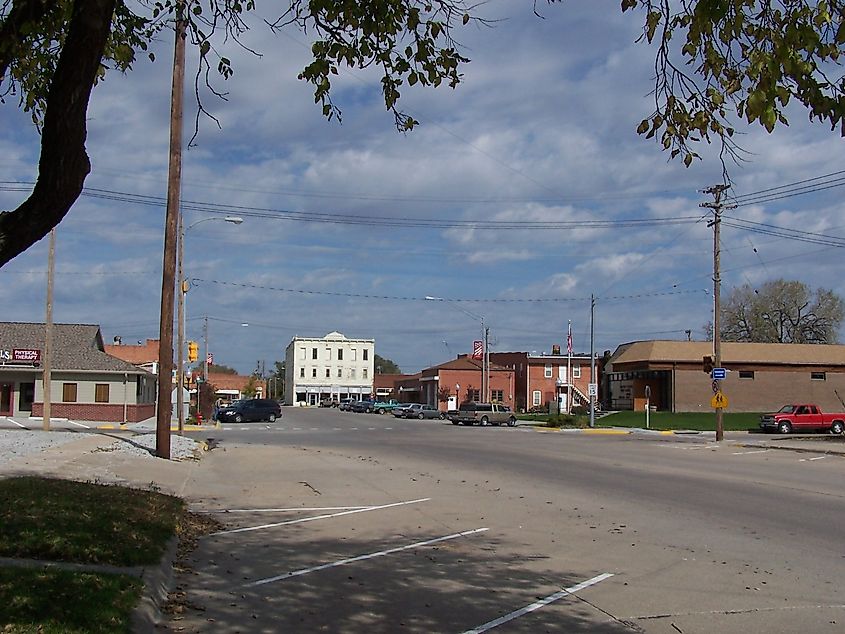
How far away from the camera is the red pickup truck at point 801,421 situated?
48.8 m

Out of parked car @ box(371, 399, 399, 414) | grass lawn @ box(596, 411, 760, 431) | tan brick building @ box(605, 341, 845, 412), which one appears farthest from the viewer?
parked car @ box(371, 399, 399, 414)

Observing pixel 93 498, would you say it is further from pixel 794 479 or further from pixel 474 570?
pixel 794 479

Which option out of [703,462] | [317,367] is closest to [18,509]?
[703,462]

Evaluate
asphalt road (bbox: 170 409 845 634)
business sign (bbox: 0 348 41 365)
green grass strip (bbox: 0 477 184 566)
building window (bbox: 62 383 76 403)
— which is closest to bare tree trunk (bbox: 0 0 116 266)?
asphalt road (bbox: 170 409 845 634)

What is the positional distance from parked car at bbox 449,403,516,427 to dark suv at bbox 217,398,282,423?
1315 centimetres

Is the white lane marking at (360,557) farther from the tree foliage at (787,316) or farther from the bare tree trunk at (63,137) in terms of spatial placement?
the tree foliage at (787,316)

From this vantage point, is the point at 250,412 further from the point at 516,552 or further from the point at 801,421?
the point at 516,552

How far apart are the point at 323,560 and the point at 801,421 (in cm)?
4470

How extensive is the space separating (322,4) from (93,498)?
7547 millimetres

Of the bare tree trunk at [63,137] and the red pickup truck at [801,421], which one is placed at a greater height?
the bare tree trunk at [63,137]

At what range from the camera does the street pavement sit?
7.45m

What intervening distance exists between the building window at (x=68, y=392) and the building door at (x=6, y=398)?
2.88 metres

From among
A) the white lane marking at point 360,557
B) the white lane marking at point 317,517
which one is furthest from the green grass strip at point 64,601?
the white lane marking at point 317,517

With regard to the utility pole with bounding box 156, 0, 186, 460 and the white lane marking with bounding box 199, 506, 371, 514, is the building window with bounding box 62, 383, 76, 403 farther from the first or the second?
the white lane marking with bounding box 199, 506, 371, 514
